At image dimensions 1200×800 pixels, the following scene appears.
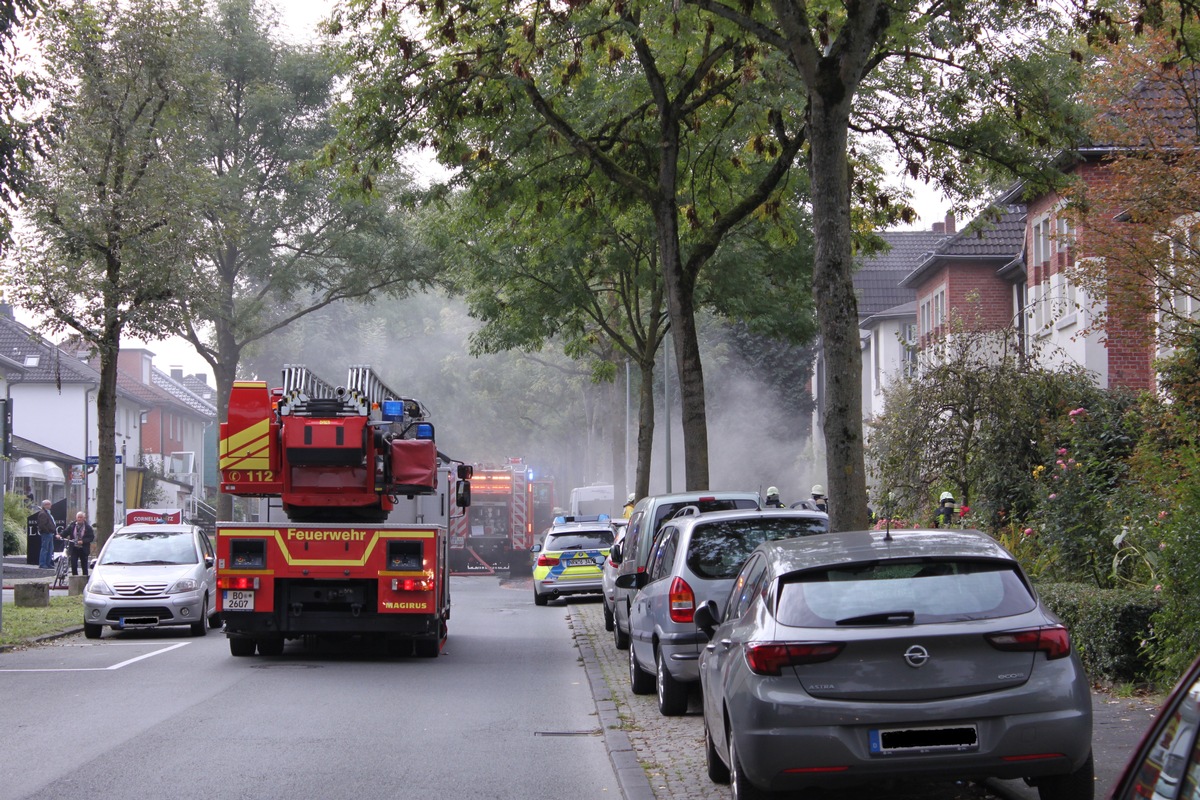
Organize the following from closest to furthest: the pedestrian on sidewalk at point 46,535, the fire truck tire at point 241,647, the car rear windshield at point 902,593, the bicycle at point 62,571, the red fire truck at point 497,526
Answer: the car rear windshield at point 902,593 < the fire truck tire at point 241,647 < the bicycle at point 62,571 < the pedestrian on sidewalk at point 46,535 < the red fire truck at point 497,526

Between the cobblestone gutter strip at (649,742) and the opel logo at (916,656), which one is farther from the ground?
the opel logo at (916,656)

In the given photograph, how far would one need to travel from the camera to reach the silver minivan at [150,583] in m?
20.2

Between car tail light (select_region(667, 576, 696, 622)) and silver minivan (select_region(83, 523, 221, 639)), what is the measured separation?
10.8 metres

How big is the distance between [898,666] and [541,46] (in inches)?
413

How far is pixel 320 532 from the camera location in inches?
634

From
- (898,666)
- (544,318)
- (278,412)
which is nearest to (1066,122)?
(278,412)

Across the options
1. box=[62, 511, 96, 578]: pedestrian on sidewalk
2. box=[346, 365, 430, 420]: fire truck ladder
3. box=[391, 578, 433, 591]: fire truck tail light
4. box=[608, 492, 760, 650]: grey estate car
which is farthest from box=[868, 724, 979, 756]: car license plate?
box=[62, 511, 96, 578]: pedestrian on sidewalk

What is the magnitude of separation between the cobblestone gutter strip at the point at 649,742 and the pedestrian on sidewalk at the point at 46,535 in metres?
26.9

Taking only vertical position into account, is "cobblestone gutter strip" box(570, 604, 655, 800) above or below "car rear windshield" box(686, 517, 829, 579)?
below

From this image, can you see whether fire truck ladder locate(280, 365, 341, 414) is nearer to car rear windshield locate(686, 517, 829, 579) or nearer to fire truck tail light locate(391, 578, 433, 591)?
fire truck tail light locate(391, 578, 433, 591)

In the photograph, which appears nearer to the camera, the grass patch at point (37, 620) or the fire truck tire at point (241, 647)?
the fire truck tire at point (241, 647)

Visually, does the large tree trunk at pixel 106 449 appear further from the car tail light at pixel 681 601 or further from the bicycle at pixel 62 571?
the car tail light at pixel 681 601

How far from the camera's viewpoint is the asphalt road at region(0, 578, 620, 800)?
8742 millimetres

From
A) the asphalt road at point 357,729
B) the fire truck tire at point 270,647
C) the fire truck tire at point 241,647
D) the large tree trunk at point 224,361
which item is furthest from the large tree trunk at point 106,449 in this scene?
the large tree trunk at point 224,361
